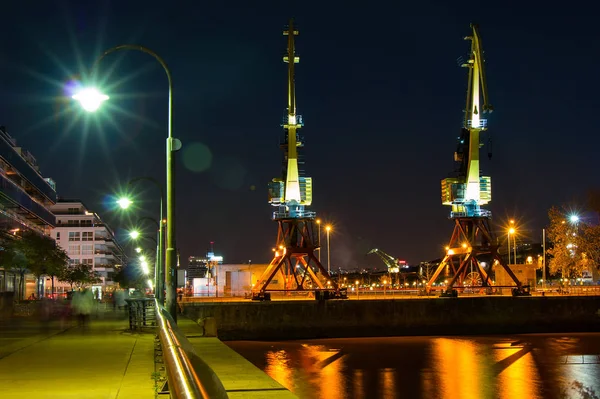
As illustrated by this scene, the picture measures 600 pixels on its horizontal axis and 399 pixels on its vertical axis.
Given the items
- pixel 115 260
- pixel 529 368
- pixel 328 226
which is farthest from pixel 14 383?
pixel 115 260

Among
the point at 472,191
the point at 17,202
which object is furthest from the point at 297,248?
the point at 17,202

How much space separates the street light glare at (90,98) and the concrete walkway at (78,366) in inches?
233

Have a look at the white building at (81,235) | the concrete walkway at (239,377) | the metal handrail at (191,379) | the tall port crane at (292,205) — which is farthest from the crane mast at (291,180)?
the white building at (81,235)

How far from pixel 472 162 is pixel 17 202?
53.8 metres

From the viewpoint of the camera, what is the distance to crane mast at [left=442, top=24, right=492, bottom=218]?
71.8m

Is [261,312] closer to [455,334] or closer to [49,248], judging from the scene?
[455,334]

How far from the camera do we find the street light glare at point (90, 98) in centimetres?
1582

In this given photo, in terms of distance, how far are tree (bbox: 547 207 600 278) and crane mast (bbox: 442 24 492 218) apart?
11625mm

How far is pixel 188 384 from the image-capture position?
15.7 ft

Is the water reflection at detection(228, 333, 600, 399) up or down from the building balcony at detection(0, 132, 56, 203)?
down

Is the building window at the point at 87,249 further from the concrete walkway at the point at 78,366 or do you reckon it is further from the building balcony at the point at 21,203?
the concrete walkway at the point at 78,366

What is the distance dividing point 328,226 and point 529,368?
5899 cm

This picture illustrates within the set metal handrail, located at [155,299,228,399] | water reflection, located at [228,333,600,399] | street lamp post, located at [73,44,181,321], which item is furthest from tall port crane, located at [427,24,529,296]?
metal handrail, located at [155,299,228,399]

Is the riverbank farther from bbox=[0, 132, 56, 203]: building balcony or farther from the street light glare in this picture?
bbox=[0, 132, 56, 203]: building balcony
